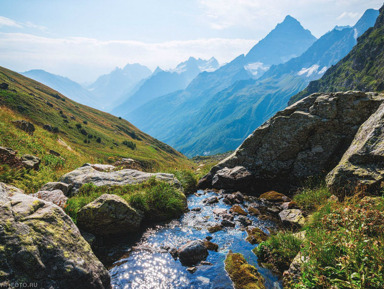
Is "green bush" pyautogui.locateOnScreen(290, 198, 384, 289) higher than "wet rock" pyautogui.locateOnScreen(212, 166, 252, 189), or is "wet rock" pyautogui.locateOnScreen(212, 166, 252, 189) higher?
"green bush" pyautogui.locateOnScreen(290, 198, 384, 289)

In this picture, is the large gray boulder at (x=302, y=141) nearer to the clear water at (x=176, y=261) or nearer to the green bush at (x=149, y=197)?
the clear water at (x=176, y=261)

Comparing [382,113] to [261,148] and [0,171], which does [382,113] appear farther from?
[0,171]

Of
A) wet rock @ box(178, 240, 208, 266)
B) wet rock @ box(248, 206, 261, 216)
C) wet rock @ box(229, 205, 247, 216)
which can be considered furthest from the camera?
wet rock @ box(229, 205, 247, 216)

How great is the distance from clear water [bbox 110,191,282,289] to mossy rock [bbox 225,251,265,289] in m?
0.25

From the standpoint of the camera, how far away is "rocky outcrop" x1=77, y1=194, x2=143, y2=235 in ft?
35.9

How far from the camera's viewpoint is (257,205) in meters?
15.7

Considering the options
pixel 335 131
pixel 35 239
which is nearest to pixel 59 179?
pixel 35 239

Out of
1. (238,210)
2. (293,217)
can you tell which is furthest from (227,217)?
(293,217)

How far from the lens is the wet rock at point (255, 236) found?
431 inches

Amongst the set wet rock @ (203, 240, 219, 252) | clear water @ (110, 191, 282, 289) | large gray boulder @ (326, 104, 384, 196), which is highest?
large gray boulder @ (326, 104, 384, 196)

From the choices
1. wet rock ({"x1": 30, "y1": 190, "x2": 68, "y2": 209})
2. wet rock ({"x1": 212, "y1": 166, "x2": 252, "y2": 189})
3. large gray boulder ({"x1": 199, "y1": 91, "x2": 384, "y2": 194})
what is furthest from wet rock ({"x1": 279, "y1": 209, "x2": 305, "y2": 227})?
wet rock ({"x1": 30, "y1": 190, "x2": 68, "y2": 209})

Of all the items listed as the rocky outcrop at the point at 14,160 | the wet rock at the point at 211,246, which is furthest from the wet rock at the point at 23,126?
the wet rock at the point at 211,246

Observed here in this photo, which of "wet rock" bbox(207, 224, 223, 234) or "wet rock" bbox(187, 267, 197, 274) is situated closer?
"wet rock" bbox(187, 267, 197, 274)

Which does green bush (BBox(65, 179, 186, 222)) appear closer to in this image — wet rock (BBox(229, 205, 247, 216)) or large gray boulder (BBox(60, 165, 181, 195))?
large gray boulder (BBox(60, 165, 181, 195))
